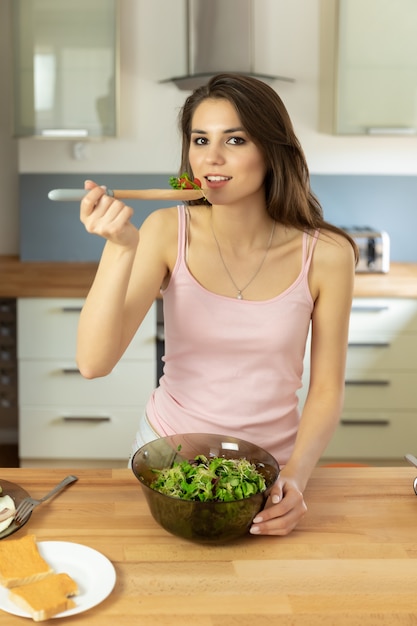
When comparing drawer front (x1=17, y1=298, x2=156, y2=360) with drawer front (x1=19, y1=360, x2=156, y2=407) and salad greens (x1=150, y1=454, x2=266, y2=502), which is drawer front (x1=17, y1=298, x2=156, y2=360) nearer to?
drawer front (x1=19, y1=360, x2=156, y2=407)

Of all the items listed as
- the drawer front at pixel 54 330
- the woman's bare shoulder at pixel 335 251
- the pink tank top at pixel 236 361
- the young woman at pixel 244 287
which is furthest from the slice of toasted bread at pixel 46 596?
the drawer front at pixel 54 330

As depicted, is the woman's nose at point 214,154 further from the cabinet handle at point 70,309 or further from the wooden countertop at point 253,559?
the cabinet handle at point 70,309

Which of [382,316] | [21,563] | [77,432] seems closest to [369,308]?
[382,316]

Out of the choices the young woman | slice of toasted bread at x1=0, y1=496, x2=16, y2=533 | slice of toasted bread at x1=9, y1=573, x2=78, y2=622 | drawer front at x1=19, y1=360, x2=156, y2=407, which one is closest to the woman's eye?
the young woman

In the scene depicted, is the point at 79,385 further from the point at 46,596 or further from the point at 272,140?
the point at 46,596

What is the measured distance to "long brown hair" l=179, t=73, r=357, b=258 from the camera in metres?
1.61

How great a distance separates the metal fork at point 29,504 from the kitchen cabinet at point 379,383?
1934 millimetres

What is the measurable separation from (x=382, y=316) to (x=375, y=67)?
39.5 inches

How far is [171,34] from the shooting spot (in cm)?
363

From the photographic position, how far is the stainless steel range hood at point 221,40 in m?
3.45

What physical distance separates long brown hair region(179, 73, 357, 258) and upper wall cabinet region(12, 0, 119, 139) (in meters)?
1.70

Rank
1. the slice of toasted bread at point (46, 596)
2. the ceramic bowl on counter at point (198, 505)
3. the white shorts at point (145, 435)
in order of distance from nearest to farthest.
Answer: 1. the slice of toasted bread at point (46, 596)
2. the ceramic bowl on counter at point (198, 505)
3. the white shorts at point (145, 435)

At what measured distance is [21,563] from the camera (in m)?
1.11

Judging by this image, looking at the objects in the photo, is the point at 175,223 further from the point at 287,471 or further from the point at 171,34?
the point at 171,34
